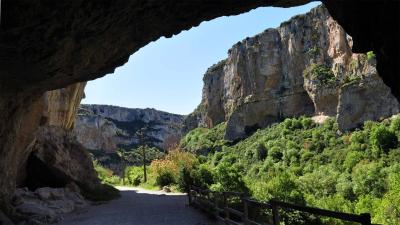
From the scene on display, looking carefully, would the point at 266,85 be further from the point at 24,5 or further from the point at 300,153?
the point at 24,5

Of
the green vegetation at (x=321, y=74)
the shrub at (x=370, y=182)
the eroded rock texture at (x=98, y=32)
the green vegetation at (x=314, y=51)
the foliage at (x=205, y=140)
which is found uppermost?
the green vegetation at (x=314, y=51)

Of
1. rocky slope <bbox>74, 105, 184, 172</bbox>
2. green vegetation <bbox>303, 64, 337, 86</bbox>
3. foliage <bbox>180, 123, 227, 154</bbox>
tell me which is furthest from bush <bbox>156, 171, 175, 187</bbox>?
foliage <bbox>180, 123, 227, 154</bbox>

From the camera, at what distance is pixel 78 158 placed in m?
30.3

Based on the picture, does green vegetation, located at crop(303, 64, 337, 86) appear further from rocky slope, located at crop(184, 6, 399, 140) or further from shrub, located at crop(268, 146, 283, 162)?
shrub, located at crop(268, 146, 283, 162)

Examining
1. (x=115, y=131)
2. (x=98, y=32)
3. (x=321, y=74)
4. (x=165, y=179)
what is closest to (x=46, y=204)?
(x=98, y=32)

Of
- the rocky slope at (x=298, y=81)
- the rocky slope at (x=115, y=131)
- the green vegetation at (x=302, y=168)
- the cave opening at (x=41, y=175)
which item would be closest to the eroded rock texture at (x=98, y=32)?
the green vegetation at (x=302, y=168)

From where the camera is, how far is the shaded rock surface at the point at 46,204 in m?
16.4

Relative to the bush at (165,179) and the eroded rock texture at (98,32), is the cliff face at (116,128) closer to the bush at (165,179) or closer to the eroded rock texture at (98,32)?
the bush at (165,179)

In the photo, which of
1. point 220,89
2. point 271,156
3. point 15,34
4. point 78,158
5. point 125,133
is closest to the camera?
point 15,34

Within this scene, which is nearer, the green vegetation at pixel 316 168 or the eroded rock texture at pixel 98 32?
the eroded rock texture at pixel 98 32

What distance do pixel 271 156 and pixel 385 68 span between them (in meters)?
79.0

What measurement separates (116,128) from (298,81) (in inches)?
3322

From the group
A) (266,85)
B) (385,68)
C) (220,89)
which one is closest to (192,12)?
(385,68)

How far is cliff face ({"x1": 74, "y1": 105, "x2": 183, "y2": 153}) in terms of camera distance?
435ft
